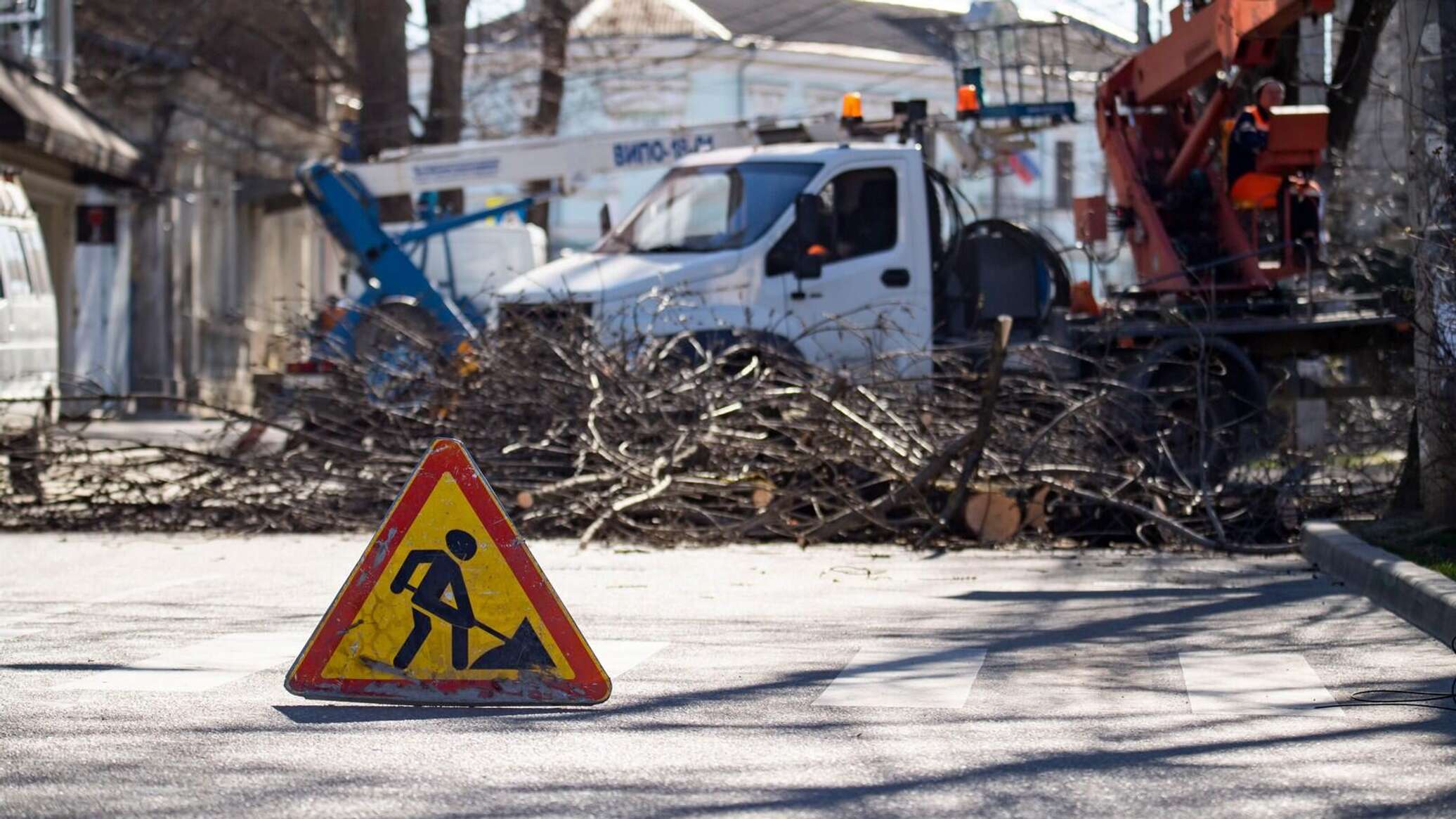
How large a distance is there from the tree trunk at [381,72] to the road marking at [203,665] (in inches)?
755

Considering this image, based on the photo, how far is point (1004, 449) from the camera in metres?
12.8

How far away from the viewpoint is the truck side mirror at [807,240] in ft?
50.4

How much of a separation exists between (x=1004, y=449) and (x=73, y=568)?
Answer: 5.64 metres

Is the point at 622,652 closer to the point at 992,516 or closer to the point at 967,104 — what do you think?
the point at 992,516

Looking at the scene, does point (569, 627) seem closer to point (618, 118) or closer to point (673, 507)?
point (673, 507)

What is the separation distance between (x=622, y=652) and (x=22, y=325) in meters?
9.86

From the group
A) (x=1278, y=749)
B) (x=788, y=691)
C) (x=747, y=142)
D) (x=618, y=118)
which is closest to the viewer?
(x=1278, y=749)

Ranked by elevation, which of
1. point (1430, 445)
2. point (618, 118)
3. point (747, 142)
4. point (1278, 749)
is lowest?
point (1278, 749)

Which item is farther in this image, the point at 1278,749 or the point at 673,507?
the point at 673,507

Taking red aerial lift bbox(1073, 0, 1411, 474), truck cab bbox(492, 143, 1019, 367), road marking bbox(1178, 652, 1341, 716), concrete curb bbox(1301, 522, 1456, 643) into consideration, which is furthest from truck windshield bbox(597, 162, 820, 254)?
road marking bbox(1178, 652, 1341, 716)

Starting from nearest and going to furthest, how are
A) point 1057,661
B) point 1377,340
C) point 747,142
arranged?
point 1057,661 < point 1377,340 < point 747,142

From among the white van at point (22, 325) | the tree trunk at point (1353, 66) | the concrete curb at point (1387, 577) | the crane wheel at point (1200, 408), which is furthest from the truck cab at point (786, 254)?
the concrete curb at point (1387, 577)

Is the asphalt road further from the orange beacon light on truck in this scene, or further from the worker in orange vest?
the orange beacon light on truck

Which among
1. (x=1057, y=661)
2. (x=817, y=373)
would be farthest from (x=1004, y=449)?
(x=1057, y=661)
